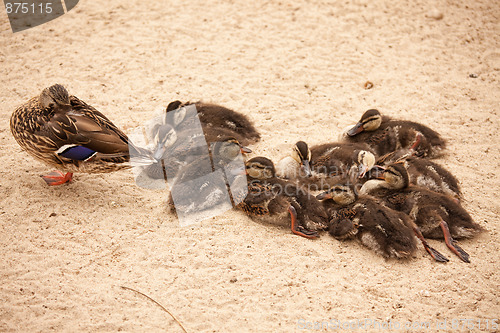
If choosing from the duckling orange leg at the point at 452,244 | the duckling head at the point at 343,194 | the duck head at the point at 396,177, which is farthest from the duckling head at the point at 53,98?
the duckling orange leg at the point at 452,244

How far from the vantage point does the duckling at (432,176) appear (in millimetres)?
5129

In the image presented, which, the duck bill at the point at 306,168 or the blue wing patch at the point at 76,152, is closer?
the blue wing patch at the point at 76,152

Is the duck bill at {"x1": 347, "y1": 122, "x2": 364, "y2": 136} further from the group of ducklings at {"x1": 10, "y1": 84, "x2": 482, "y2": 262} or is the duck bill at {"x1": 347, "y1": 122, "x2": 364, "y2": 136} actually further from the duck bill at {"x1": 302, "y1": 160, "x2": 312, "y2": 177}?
the duck bill at {"x1": 302, "y1": 160, "x2": 312, "y2": 177}

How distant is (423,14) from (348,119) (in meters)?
3.71

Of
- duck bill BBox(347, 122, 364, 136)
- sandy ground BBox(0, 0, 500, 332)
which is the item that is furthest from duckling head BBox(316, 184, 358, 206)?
duck bill BBox(347, 122, 364, 136)

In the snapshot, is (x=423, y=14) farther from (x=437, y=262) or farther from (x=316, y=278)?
(x=316, y=278)

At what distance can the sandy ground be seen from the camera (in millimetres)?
3902

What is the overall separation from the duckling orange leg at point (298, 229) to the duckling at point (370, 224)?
0.21m

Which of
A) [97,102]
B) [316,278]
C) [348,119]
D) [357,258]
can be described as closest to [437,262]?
[357,258]

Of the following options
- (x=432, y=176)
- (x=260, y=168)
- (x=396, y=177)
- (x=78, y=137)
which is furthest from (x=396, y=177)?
(x=78, y=137)

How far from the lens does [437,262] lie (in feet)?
14.6

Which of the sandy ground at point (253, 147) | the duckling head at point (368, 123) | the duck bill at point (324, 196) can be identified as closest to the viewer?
the sandy ground at point (253, 147)

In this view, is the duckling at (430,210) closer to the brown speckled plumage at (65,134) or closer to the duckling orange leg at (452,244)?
the duckling orange leg at (452,244)

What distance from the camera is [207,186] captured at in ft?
16.1
